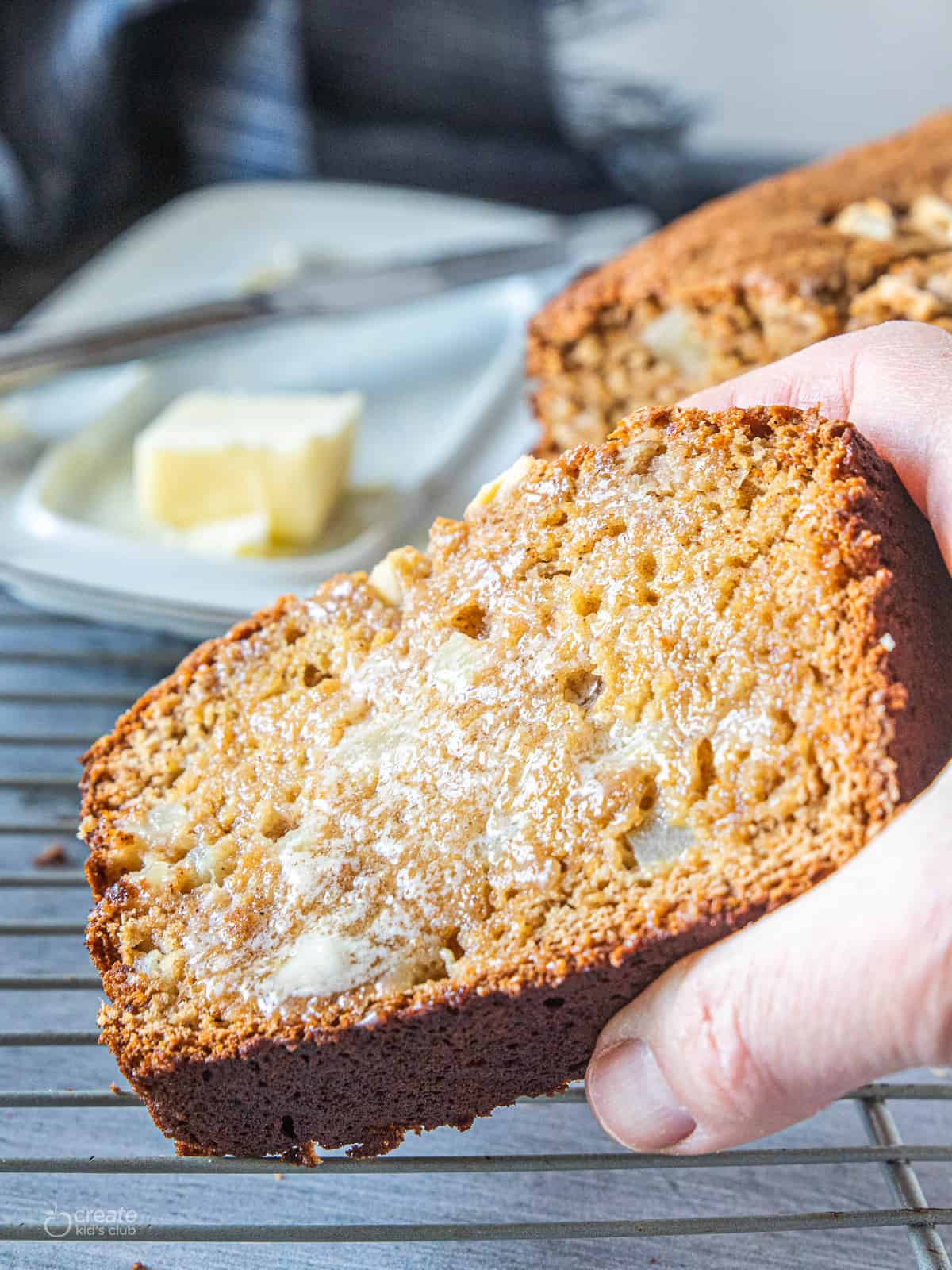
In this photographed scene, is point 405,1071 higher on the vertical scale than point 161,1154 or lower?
higher

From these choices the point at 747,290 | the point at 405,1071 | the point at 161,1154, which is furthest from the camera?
the point at 747,290

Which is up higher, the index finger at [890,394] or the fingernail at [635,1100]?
the index finger at [890,394]

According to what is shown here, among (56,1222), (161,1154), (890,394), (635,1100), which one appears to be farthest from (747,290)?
(56,1222)

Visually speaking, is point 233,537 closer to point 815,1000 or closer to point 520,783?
point 520,783

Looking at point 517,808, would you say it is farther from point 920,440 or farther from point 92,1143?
point 92,1143

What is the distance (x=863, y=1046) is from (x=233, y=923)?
0.68 metres

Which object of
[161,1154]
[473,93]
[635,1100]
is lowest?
[161,1154]

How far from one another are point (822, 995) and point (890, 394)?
2.27 feet

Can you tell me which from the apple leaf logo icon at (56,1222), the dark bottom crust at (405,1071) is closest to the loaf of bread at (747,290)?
the dark bottom crust at (405,1071)

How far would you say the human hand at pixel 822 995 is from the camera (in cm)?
103

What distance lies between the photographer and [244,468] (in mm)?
2879

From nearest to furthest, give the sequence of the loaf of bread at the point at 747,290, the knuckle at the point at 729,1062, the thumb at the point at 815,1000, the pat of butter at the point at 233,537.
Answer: the thumb at the point at 815,1000 < the knuckle at the point at 729,1062 < the loaf of bread at the point at 747,290 < the pat of butter at the point at 233,537

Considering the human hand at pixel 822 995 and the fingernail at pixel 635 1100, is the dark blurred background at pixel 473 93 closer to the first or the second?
the human hand at pixel 822 995

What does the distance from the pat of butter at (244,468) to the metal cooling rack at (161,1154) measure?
627 mm
